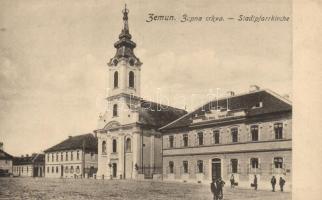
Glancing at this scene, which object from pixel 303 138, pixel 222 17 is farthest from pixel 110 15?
pixel 303 138

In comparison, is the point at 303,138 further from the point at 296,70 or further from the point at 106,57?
the point at 106,57

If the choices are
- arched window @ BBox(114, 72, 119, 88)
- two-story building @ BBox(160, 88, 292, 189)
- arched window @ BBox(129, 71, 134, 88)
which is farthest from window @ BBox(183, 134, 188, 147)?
arched window @ BBox(114, 72, 119, 88)

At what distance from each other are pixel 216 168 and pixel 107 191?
1984mm

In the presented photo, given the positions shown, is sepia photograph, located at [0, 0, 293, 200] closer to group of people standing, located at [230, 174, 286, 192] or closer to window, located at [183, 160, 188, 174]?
group of people standing, located at [230, 174, 286, 192]

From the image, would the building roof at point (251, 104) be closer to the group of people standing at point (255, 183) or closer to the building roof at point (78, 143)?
the group of people standing at point (255, 183)

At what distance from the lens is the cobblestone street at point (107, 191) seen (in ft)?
24.1

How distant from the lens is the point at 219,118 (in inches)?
365

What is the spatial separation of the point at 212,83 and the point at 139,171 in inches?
112

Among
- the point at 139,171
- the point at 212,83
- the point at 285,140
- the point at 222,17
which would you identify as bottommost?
the point at 139,171

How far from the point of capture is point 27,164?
7957 mm

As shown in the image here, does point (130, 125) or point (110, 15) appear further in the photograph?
point (130, 125)

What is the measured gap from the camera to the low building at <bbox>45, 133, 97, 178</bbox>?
8.34m

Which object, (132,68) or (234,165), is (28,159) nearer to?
(132,68)

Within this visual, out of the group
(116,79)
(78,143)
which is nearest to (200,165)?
(78,143)
